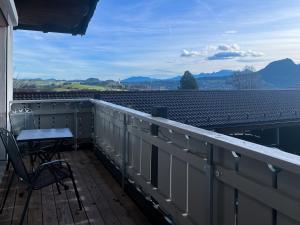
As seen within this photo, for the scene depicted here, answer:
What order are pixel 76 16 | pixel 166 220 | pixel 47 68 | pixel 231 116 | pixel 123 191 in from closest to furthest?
pixel 166 220, pixel 123 191, pixel 76 16, pixel 47 68, pixel 231 116

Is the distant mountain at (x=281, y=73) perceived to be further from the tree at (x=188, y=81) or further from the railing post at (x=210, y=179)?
the railing post at (x=210, y=179)

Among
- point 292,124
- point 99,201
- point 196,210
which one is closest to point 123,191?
point 99,201

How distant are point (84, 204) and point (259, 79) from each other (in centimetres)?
2125

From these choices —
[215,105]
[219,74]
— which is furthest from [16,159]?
[219,74]

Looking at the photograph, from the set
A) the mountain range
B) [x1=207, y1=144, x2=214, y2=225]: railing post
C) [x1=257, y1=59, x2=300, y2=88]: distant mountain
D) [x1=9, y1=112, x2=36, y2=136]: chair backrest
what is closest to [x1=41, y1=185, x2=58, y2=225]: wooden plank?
[x1=207, y1=144, x2=214, y2=225]: railing post

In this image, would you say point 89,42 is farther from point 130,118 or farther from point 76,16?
point 130,118

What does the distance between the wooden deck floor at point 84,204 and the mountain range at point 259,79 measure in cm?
1272

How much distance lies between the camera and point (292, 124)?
59.0 ft

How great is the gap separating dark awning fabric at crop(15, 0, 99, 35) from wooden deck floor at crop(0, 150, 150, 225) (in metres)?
2.72

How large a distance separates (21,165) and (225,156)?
1963 mm

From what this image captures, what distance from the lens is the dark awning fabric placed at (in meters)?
5.31

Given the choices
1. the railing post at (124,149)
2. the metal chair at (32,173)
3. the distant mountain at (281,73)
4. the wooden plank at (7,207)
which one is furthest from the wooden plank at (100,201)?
the distant mountain at (281,73)

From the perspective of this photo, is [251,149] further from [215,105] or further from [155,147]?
[215,105]

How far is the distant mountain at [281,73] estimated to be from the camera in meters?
24.1
